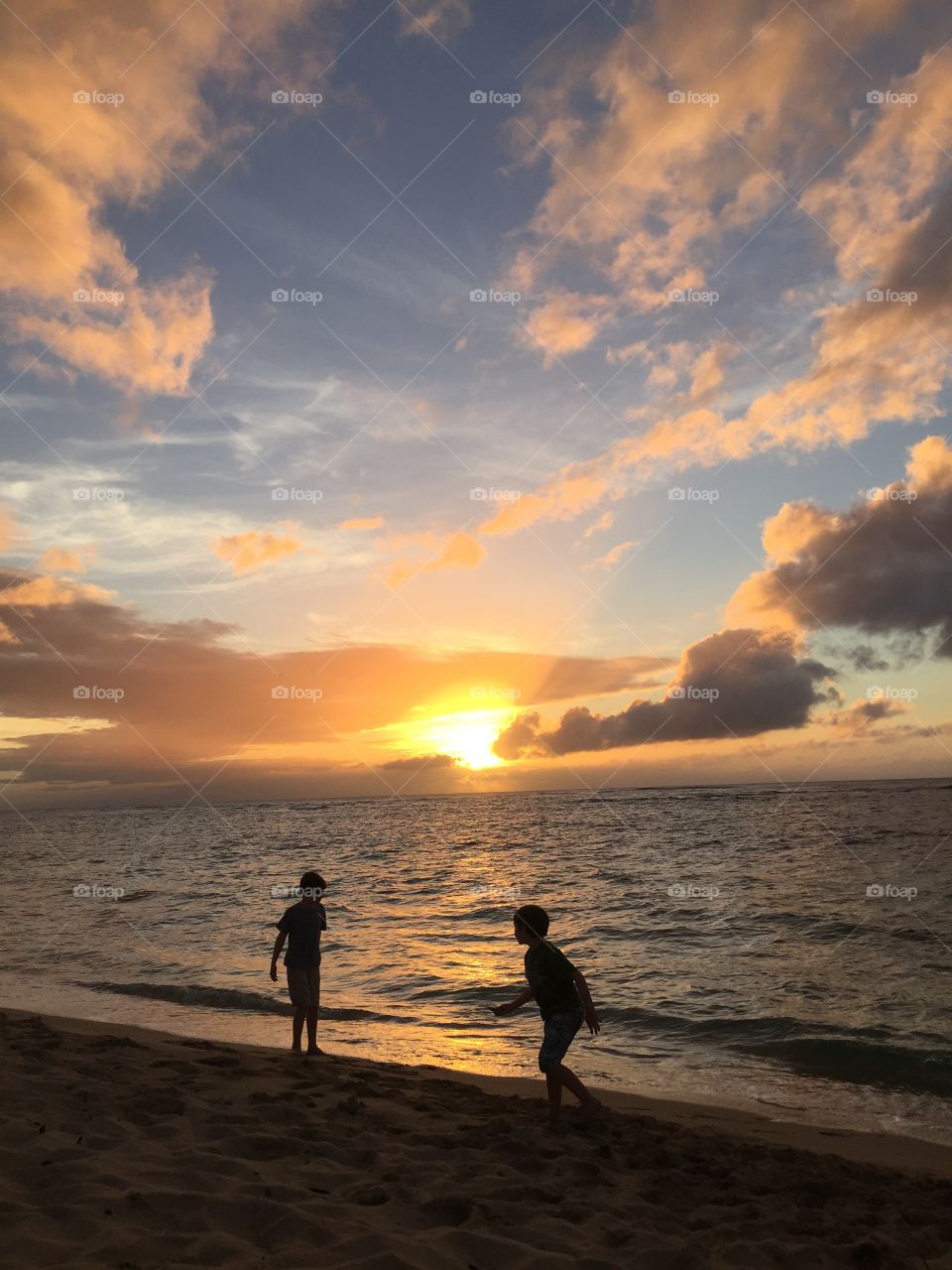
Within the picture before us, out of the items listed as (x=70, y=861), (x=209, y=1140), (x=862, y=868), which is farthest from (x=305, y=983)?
(x=70, y=861)

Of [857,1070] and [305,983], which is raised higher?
[305,983]

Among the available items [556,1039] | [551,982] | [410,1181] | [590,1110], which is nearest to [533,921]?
[551,982]

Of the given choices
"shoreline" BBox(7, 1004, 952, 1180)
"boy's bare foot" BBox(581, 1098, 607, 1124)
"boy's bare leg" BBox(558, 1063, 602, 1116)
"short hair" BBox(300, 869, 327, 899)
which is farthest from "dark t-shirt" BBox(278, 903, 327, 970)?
Answer: "boy's bare foot" BBox(581, 1098, 607, 1124)

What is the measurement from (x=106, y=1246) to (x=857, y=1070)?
32.6 ft

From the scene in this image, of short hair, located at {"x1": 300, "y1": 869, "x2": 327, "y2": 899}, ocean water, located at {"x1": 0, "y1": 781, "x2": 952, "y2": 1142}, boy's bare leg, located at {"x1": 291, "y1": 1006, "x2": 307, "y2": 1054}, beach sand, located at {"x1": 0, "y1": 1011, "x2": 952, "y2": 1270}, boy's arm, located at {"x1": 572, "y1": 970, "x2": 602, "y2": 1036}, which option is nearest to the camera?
beach sand, located at {"x1": 0, "y1": 1011, "x2": 952, "y2": 1270}

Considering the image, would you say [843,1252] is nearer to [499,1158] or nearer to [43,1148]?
[499,1158]

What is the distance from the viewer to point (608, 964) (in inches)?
691

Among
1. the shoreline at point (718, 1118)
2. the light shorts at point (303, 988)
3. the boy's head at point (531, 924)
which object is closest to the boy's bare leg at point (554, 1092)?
the shoreline at point (718, 1118)

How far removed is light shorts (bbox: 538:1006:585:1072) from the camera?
24.7ft

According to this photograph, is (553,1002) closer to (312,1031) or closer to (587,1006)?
(587,1006)

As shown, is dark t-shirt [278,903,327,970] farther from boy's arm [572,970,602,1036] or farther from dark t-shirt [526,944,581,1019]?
boy's arm [572,970,602,1036]

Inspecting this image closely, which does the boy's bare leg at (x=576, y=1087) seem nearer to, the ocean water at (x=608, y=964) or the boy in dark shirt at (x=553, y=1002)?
the boy in dark shirt at (x=553, y=1002)

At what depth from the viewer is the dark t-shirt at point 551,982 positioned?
25.1ft

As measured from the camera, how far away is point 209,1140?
239 inches
